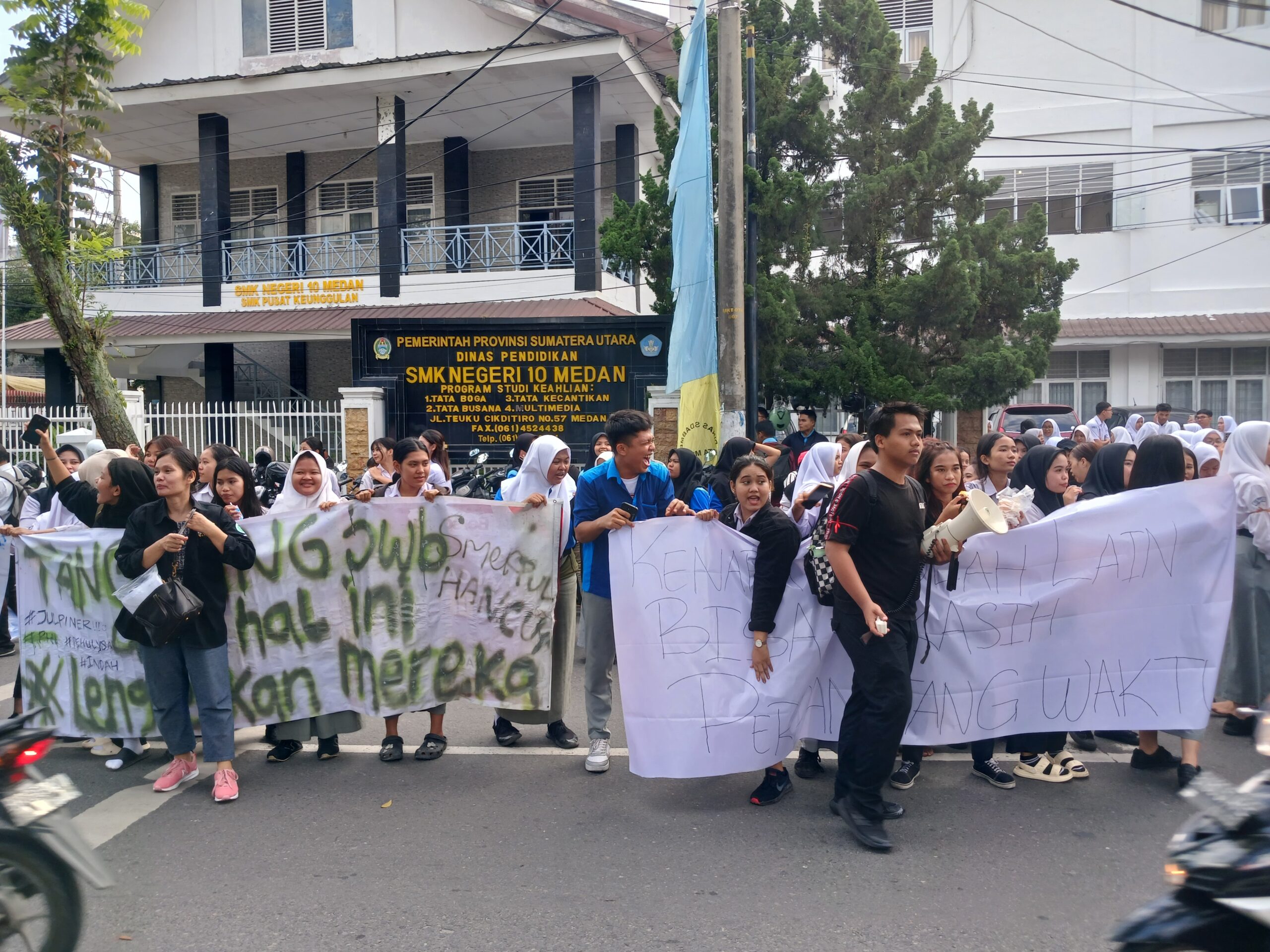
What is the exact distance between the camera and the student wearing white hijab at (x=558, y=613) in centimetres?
561

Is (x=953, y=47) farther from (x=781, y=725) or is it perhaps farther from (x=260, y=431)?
(x=781, y=725)

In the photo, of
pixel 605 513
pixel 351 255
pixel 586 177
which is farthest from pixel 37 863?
pixel 351 255

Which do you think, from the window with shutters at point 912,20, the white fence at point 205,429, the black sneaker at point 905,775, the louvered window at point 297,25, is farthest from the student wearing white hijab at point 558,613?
the window with shutters at point 912,20

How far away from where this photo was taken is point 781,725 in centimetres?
482

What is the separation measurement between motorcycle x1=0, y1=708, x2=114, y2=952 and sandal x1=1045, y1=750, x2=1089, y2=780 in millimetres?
4075

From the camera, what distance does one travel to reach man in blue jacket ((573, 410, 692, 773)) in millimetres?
5172

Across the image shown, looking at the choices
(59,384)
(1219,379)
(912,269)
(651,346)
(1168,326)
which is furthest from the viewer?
(1219,379)

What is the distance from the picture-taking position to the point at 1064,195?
82.8ft

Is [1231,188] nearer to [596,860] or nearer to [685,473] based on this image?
[685,473]

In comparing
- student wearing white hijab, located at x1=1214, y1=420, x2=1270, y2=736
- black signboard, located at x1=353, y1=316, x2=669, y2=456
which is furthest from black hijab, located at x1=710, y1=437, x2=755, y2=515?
black signboard, located at x1=353, y1=316, x2=669, y2=456

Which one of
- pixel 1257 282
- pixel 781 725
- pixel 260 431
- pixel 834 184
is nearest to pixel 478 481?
pixel 834 184

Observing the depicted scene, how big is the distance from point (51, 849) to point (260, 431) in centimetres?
1610

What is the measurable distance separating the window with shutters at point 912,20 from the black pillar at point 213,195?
51.5 ft

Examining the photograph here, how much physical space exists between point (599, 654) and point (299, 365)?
18338 mm
